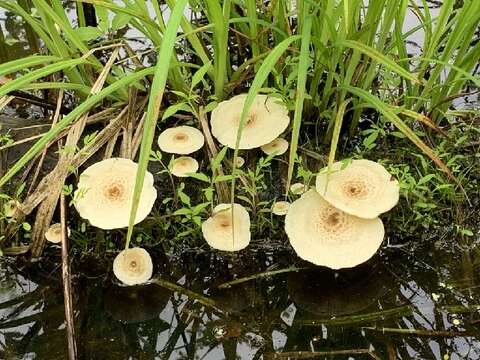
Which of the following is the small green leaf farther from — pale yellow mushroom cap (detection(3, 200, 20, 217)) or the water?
the water

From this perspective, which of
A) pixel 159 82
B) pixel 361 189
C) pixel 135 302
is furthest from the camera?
pixel 135 302

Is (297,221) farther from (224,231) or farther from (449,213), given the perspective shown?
(449,213)

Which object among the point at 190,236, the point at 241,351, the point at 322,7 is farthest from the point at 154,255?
the point at 322,7

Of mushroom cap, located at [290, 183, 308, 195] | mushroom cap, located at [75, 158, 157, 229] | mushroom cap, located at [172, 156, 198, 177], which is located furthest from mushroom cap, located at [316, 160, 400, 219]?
mushroom cap, located at [75, 158, 157, 229]

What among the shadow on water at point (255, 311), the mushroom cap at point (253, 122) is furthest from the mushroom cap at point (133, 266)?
the mushroom cap at point (253, 122)

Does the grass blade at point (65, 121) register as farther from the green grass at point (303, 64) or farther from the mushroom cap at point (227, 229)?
the mushroom cap at point (227, 229)

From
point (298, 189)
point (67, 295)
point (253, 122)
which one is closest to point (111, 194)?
point (67, 295)

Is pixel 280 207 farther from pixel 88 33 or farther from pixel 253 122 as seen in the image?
pixel 88 33
